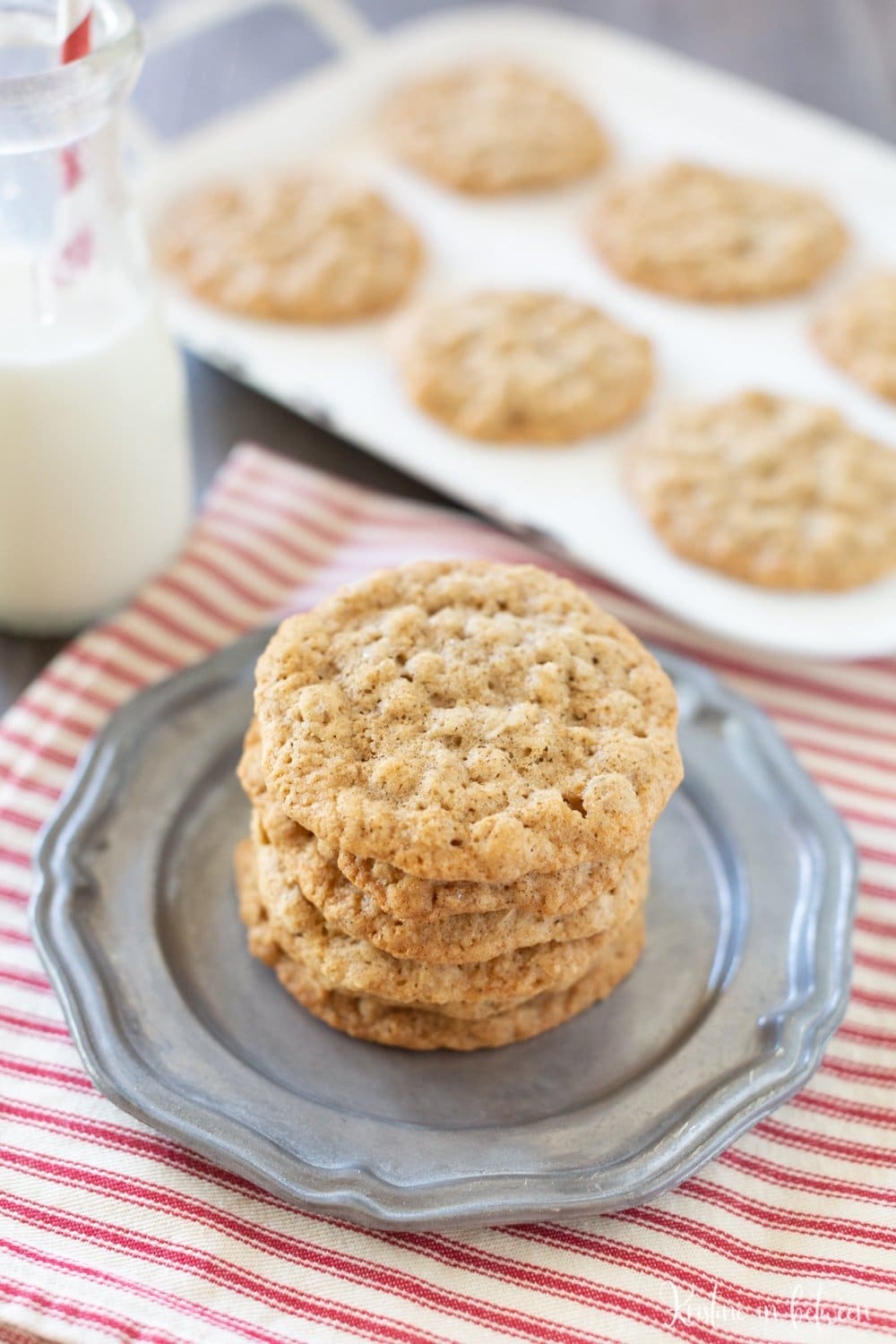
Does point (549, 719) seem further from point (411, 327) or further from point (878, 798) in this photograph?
point (411, 327)

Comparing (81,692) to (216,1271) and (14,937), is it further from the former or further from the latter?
(216,1271)

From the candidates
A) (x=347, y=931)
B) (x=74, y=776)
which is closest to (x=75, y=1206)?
(x=347, y=931)

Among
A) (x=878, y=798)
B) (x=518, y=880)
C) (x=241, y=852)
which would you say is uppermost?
(x=518, y=880)

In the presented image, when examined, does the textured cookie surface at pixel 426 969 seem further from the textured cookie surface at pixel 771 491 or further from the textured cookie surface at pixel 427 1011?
the textured cookie surface at pixel 771 491

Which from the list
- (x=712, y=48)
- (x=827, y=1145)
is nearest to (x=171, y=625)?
(x=827, y=1145)

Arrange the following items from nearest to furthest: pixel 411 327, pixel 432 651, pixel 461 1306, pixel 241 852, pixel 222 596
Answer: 1. pixel 461 1306
2. pixel 432 651
3. pixel 241 852
4. pixel 222 596
5. pixel 411 327

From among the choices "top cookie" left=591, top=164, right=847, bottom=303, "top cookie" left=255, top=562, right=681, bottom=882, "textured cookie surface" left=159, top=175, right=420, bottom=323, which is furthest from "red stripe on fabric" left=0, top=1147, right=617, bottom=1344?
"top cookie" left=591, top=164, right=847, bottom=303
